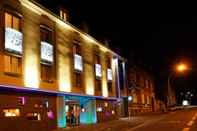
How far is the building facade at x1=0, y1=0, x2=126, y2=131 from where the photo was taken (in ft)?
80.7

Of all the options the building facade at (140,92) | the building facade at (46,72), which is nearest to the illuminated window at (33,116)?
the building facade at (46,72)

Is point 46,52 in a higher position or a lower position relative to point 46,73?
higher

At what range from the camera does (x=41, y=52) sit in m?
29.2

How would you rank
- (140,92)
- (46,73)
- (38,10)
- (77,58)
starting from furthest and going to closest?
(140,92)
(77,58)
(46,73)
(38,10)

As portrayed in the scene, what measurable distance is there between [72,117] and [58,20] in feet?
31.7

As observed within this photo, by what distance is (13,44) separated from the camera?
2497cm

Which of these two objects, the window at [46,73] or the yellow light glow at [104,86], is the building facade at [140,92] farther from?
the window at [46,73]

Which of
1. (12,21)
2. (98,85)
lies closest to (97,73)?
(98,85)

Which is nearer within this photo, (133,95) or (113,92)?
(113,92)

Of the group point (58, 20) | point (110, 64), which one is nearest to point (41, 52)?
point (58, 20)

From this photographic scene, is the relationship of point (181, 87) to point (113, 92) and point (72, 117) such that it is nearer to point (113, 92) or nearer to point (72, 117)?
point (113, 92)

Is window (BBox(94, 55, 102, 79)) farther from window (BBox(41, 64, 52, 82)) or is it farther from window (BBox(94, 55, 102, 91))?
window (BBox(41, 64, 52, 82))

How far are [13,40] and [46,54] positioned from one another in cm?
525

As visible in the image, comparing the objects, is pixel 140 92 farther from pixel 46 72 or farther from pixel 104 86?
pixel 46 72
